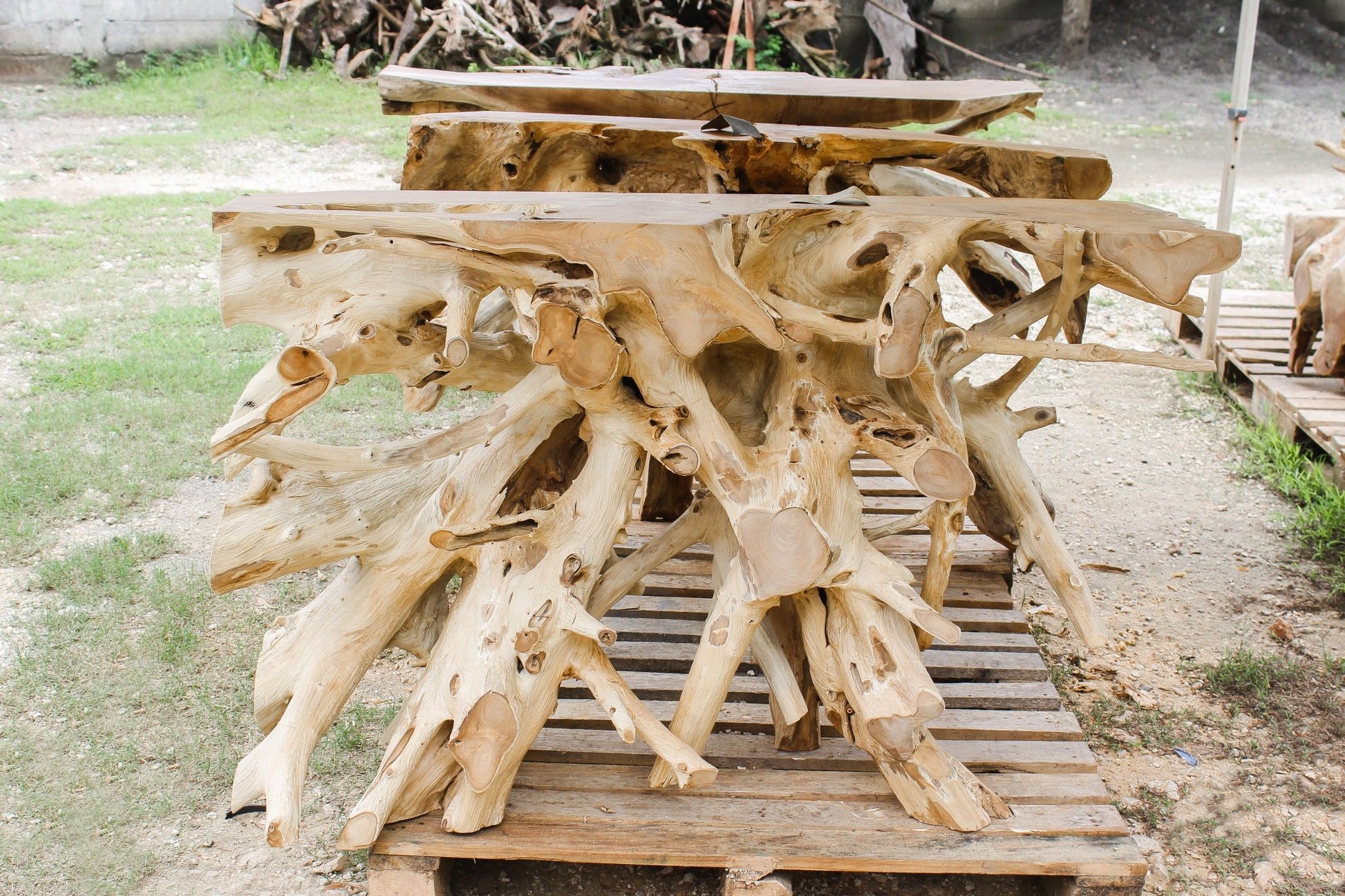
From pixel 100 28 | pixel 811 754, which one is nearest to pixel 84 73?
pixel 100 28

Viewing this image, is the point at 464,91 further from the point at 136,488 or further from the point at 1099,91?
the point at 1099,91

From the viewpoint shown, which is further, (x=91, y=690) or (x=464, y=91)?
(x=464, y=91)

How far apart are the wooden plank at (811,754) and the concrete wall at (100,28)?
9.01 meters

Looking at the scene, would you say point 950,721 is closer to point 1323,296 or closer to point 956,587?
point 956,587

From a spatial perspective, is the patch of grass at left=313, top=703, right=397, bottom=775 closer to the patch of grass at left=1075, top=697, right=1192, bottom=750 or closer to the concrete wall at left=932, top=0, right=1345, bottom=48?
the patch of grass at left=1075, top=697, right=1192, bottom=750

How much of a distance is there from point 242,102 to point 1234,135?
6912 millimetres

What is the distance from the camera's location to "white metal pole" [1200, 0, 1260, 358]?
4.51m

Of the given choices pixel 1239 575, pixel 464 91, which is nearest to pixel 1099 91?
pixel 1239 575

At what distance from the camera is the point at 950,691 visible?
2.62m

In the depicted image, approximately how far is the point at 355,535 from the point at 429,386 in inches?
14.5

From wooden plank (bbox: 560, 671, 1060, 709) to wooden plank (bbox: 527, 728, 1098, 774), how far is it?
154 millimetres

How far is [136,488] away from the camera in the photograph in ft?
12.5

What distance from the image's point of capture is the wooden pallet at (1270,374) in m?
4.14

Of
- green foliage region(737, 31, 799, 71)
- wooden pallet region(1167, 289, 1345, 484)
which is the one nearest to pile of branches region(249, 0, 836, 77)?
green foliage region(737, 31, 799, 71)
